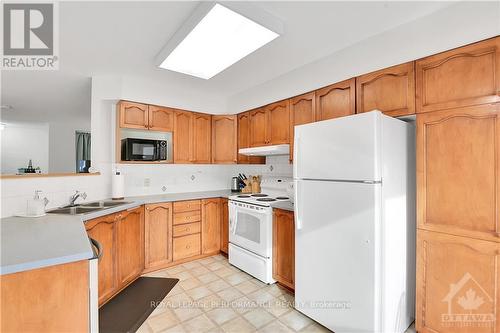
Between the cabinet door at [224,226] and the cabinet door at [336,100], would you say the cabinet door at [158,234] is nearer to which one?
the cabinet door at [224,226]

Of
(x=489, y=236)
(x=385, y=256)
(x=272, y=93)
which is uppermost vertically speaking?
(x=272, y=93)

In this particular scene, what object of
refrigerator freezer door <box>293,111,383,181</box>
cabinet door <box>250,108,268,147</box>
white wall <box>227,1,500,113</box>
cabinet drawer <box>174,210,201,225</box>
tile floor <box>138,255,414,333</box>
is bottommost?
tile floor <box>138,255,414,333</box>

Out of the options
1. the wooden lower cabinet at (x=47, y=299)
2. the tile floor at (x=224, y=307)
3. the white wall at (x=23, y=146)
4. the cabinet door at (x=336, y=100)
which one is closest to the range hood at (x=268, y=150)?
the cabinet door at (x=336, y=100)

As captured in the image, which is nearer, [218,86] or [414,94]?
[414,94]

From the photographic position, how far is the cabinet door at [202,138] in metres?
3.64

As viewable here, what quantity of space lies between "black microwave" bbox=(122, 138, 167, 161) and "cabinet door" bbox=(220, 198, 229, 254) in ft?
3.45

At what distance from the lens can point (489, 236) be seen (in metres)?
1.50

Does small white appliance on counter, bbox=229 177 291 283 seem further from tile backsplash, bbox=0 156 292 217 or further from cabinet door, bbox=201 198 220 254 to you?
tile backsplash, bbox=0 156 292 217

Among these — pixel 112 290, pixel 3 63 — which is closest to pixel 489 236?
pixel 112 290

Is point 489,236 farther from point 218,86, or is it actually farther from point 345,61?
point 218,86

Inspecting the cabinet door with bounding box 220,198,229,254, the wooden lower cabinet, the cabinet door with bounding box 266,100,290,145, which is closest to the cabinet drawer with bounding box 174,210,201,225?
the cabinet door with bounding box 220,198,229,254

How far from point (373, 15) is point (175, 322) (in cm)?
289

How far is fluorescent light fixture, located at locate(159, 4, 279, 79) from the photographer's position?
1.64 meters

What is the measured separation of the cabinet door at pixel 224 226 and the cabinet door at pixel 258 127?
952 mm
